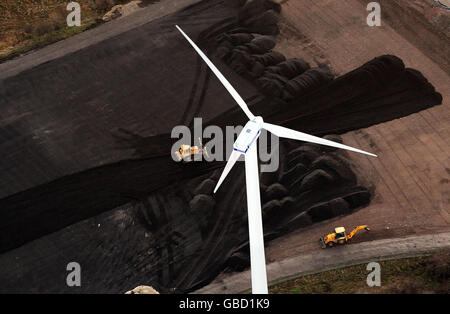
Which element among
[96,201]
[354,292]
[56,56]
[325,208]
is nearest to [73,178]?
[96,201]

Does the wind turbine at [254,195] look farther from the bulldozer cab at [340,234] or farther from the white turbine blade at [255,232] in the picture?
the bulldozer cab at [340,234]

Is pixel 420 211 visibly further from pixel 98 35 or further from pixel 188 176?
pixel 98 35

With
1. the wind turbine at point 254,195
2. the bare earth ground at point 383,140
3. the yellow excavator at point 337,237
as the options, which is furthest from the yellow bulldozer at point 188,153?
the yellow excavator at point 337,237

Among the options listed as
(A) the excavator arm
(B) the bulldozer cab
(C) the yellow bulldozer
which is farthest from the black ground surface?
(B) the bulldozer cab

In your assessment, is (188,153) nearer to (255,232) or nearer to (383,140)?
(255,232)

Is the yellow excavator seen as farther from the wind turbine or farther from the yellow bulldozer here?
the yellow bulldozer

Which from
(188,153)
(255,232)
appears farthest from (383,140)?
(255,232)
